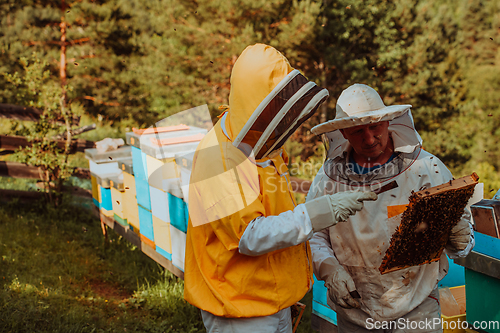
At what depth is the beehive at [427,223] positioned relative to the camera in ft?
5.53

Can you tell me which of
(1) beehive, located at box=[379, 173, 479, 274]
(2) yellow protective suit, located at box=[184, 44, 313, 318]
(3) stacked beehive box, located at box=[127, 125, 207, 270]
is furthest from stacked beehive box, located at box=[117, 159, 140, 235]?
(1) beehive, located at box=[379, 173, 479, 274]

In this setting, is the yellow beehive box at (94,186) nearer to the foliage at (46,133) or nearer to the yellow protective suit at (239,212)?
the foliage at (46,133)

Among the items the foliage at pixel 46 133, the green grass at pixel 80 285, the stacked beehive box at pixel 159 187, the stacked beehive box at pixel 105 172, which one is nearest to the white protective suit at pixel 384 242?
the stacked beehive box at pixel 159 187

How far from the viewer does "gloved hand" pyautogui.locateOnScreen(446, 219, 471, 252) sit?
→ 75.6 inches

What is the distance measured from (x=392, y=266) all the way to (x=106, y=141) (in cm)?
463

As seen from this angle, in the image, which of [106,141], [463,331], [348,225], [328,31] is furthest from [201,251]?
[328,31]

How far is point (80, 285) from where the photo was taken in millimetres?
4660

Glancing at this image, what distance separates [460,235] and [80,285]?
14.4 ft

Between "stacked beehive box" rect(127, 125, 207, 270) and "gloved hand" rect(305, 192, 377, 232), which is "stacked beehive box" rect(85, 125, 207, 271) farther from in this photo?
"gloved hand" rect(305, 192, 377, 232)

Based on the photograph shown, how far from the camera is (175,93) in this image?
1380cm

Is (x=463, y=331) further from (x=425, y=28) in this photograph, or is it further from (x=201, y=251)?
(x=425, y=28)

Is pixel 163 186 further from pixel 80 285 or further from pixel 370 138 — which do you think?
pixel 370 138

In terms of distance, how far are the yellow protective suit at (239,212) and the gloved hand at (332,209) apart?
22cm

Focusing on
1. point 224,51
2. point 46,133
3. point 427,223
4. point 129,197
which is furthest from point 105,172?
point 224,51
